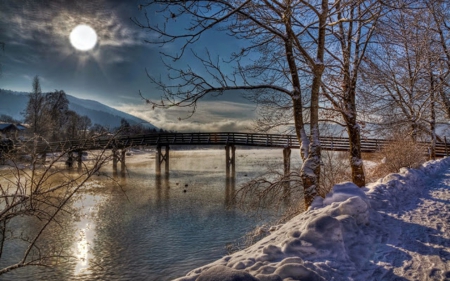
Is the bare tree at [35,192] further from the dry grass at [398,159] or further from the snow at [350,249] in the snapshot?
the dry grass at [398,159]

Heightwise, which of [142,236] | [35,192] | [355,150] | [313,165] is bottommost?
[142,236]

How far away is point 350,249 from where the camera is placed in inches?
153

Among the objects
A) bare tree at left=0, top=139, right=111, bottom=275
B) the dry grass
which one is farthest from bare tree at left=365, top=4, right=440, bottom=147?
bare tree at left=0, top=139, right=111, bottom=275

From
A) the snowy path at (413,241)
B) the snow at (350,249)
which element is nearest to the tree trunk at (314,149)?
the snow at (350,249)

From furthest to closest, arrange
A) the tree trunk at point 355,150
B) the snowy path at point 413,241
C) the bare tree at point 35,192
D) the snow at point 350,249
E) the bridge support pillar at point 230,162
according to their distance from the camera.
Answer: the bridge support pillar at point 230,162, the tree trunk at point 355,150, the bare tree at point 35,192, the snowy path at point 413,241, the snow at point 350,249

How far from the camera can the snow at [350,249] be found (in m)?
3.18

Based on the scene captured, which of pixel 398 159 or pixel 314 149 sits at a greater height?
pixel 314 149

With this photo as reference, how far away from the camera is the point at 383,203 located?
588cm

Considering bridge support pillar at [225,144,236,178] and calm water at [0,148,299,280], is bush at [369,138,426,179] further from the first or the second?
bridge support pillar at [225,144,236,178]

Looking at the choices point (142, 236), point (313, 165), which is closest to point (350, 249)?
point (313, 165)

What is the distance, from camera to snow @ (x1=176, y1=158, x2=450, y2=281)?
3.18 m

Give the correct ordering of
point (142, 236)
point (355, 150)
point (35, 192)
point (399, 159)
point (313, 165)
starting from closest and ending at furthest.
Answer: point (35, 192)
point (313, 165)
point (355, 150)
point (142, 236)
point (399, 159)

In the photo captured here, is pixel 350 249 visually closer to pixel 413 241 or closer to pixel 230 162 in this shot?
pixel 413 241

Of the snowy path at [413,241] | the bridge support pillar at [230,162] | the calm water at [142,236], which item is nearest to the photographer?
the snowy path at [413,241]
